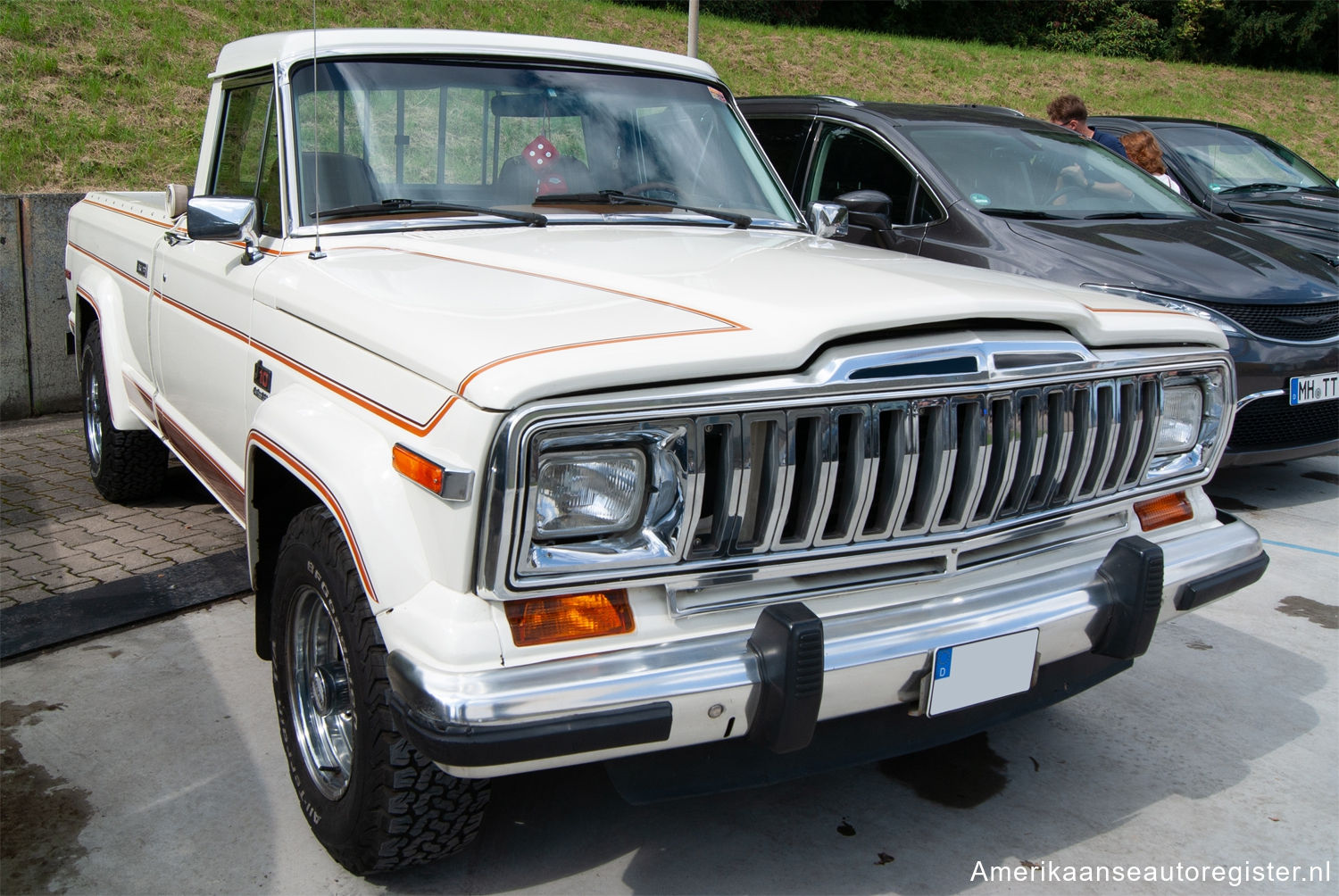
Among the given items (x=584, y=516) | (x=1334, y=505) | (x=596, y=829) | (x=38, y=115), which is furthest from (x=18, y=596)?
(x=38, y=115)

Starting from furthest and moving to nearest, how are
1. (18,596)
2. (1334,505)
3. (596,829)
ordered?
(1334,505)
(18,596)
(596,829)

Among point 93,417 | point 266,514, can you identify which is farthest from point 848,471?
point 93,417

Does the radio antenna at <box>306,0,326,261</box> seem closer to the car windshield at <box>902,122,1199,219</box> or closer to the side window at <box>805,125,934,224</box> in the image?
the side window at <box>805,125,934,224</box>

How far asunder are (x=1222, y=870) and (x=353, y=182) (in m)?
2.90

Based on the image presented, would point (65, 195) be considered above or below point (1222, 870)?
above

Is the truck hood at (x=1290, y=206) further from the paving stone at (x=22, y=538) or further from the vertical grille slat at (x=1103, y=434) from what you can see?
the paving stone at (x=22, y=538)

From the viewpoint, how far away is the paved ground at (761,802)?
254 centimetres

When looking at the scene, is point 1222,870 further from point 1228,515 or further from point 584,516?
point 584,516

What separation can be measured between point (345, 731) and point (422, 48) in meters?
2.02

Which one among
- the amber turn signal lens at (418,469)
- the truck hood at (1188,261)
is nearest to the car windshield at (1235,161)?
the truck hood at (1188,261)

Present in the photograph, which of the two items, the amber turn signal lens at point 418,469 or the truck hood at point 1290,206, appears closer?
the amber turn signal lens at point 418,469

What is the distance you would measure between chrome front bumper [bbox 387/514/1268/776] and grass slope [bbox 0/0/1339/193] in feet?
29.4

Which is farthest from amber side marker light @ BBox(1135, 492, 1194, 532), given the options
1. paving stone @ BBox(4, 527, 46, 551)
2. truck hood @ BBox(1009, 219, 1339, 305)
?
paving stone @ BBox(4, 527, 46, 551)

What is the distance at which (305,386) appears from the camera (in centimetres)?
260
